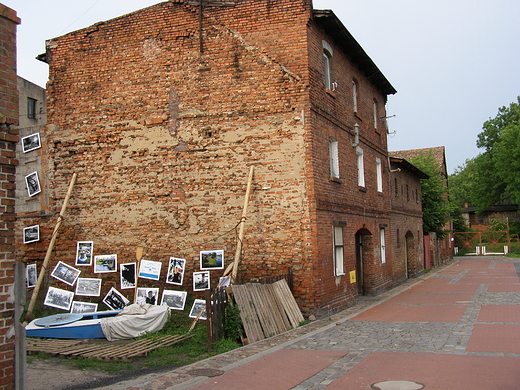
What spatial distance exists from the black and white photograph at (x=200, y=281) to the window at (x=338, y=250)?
12.5ft

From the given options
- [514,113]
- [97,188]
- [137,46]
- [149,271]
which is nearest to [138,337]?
[149,271]

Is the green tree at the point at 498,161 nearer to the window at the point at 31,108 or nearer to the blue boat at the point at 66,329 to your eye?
the window at the point at 31,108

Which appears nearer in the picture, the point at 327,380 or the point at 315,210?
the point at 327,380

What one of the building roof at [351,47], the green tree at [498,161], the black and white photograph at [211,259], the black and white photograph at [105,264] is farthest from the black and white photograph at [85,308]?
the green tree at [498,161]

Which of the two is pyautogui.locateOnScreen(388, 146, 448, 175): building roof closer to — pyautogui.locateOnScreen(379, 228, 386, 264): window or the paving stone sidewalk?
pyautogui.locateOnScreen(379, 228, 386, 264): window

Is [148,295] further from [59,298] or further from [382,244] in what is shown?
[382,244]

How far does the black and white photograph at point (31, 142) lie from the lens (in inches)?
575

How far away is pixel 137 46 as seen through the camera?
14.0 metres

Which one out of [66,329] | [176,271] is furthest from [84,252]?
[66,329]

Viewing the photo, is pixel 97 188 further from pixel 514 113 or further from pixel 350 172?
pixel 514 113

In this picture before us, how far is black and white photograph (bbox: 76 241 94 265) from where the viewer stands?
45.3 ft

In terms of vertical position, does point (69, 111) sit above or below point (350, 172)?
above

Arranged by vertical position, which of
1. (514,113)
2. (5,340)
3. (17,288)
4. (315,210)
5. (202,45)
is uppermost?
(514,113)

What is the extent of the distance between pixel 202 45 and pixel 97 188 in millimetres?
4975
